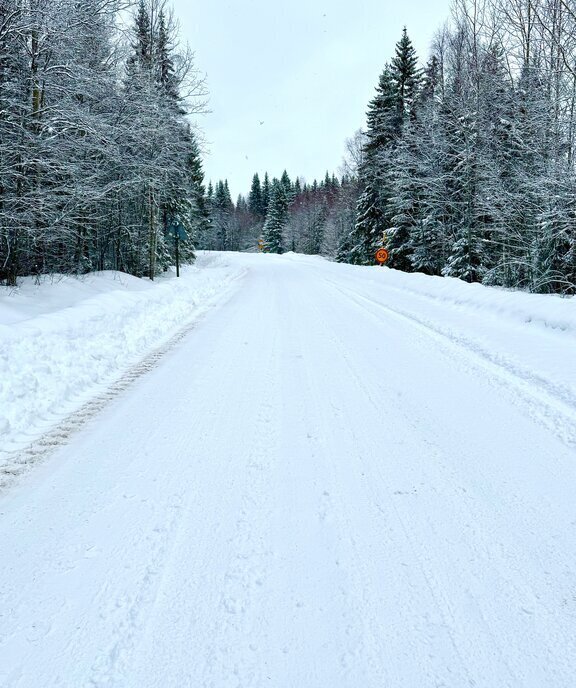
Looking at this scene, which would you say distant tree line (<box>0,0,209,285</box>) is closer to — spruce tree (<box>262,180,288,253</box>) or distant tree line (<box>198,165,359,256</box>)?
distant tree line (<box>198,165,359,256</box>)

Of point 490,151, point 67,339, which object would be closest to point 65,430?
point 67,339

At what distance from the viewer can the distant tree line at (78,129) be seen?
8766 mm

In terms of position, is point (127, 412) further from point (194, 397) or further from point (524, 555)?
point (524, 555)

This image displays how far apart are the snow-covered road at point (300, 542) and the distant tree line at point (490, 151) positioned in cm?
929

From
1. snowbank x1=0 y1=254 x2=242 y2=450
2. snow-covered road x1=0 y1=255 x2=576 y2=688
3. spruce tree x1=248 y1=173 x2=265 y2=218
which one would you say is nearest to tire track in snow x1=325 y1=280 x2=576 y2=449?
snow-covered road x1=0 y1=255 x2=576 y2=688

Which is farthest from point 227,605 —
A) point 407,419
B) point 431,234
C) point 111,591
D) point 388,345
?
point 431,234

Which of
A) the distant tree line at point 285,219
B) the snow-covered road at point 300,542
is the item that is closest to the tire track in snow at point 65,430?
the snow-covered road at point 300,542

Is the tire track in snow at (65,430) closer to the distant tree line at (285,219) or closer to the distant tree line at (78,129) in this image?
the distant tree line at (78,129)

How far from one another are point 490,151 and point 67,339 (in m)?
16.5

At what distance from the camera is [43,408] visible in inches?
167

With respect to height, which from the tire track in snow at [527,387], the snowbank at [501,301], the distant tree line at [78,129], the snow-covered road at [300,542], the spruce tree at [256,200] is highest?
the spruce tree at [256,200]

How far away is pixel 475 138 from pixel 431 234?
5.75m

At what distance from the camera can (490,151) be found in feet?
53.1

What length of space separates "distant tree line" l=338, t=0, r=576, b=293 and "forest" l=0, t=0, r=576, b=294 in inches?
3.1
